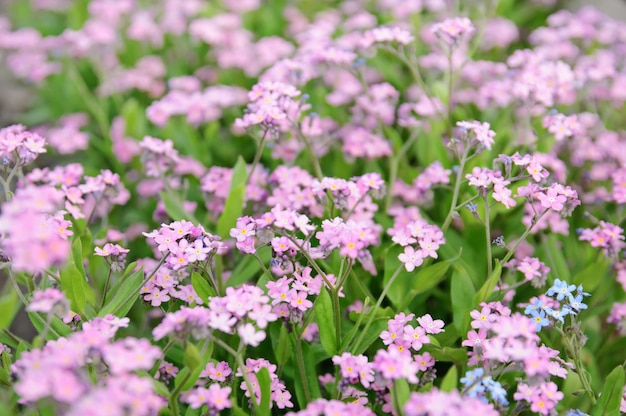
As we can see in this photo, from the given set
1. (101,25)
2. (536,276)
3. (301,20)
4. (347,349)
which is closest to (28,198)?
(347,349)

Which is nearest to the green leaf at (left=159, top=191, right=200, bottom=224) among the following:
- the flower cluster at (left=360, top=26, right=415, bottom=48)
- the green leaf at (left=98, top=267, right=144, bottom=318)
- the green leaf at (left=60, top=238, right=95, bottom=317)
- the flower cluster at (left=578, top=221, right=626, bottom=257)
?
the green leaf at (left=98, top=267, right=144, bottom=318)

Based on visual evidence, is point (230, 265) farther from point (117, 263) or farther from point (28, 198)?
point (28, 198)

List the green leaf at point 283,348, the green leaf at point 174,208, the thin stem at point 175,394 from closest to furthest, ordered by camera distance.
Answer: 1. the thin stem at point 175,394
2. the green leaf at point 283,348
3. the green leaf at point 174,208

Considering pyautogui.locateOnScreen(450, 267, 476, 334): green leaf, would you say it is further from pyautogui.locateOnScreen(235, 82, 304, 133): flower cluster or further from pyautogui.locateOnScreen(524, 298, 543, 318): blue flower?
pyautogui.locateOnScreen(235, 82, 304, 133): flower cluster

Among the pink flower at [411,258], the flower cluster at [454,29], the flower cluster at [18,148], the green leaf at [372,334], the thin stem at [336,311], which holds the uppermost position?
the flower cluster at [454,29]

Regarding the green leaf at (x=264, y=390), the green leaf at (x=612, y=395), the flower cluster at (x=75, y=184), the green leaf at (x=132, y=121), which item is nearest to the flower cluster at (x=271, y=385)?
the green leaf at (x=264, y=390)

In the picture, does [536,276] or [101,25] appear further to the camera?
[101,25]

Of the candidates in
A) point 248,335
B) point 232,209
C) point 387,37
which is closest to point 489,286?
point 248,335

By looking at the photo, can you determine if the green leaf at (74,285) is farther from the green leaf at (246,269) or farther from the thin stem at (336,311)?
the thin stem at (336,311)
